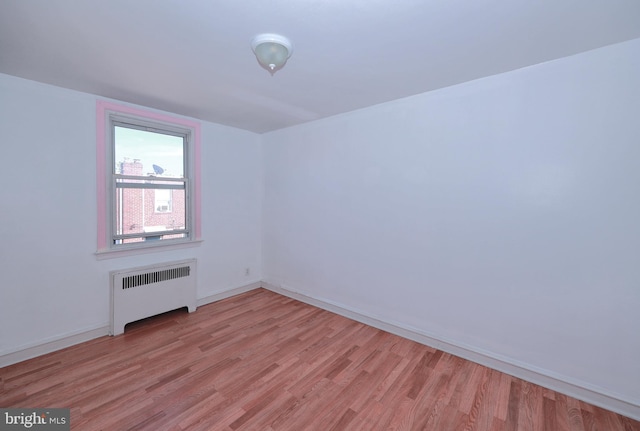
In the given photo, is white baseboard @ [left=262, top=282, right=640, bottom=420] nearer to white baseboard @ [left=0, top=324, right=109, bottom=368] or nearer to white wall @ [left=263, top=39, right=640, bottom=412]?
white wall @ [left=263, top=39, right=640, bottom=412]

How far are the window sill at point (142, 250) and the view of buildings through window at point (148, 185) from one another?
14 cm

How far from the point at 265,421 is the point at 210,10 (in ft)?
8.57

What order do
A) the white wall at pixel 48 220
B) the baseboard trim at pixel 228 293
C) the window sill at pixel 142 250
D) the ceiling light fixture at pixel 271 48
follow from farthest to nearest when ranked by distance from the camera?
the baseboard trim at pixel 228 293, the window sill at pixel 142 250, the white wall at pixel 48 220, the ceiling light fixture at pixel 271 48

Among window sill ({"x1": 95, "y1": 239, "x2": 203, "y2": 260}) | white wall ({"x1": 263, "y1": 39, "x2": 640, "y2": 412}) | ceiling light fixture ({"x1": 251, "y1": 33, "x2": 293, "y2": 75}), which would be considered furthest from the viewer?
window sill ({"x1": 95, "y1": 239, "x2": 203, "y2": 260})

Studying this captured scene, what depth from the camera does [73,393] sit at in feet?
6.49

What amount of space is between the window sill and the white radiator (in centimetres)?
19

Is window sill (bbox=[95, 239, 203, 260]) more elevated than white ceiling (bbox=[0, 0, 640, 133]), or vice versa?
white ceiling (bbox=[0, 0, 640, 133])

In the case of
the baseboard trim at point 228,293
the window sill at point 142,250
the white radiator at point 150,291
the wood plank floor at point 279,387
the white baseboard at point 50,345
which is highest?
the window sill at point 142,250

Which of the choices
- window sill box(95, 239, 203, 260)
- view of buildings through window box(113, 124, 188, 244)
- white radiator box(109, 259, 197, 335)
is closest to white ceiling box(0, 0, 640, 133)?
view of buildings through window box(113, 124, 188, 244)

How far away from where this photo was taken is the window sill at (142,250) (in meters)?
2.82

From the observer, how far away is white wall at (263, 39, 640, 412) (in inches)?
73.2

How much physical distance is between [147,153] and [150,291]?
1.66m

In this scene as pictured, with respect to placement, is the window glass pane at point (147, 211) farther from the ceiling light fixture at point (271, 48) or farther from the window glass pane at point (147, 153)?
the ceiling light fixture at point (271, 48)

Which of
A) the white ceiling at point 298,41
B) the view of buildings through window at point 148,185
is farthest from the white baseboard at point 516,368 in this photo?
the view of buildings through window at point 148,185
